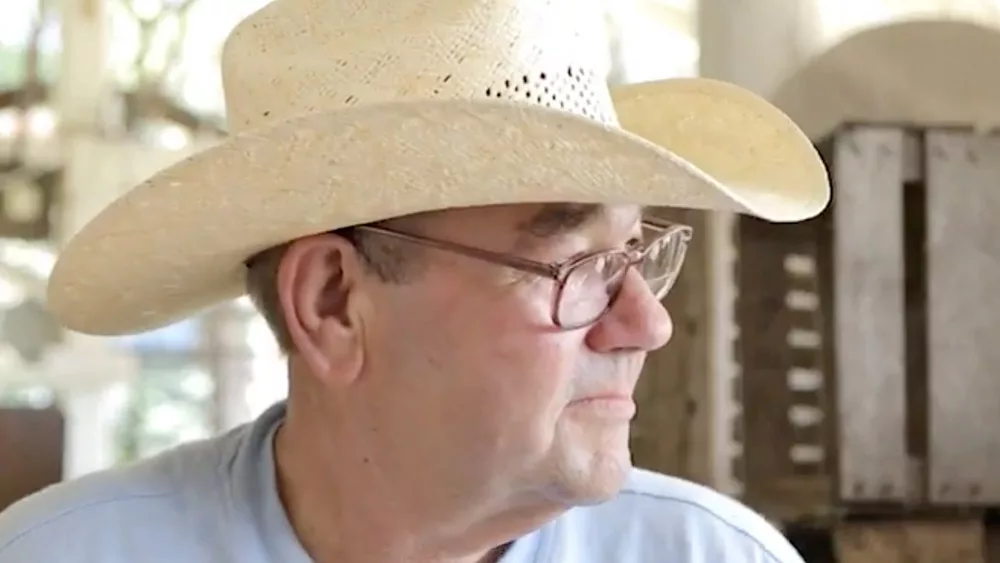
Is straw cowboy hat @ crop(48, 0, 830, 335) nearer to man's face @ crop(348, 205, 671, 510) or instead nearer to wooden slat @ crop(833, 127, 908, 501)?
→ man's face @ crop(348, 205, 671, 510)

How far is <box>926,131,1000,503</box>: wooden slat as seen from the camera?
1768mm

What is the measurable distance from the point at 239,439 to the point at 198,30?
150cm

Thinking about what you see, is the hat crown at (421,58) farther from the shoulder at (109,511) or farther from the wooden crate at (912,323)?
the wooden crate at (912,323)

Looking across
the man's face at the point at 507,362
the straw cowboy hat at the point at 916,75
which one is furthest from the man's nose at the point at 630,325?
the straw cowboy hat at the point at 916,75

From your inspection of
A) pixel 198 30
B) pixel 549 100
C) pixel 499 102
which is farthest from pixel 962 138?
pixel 198 30

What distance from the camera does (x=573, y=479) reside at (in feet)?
3.42

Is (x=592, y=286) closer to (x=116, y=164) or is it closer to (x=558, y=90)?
(x=558, y=90)

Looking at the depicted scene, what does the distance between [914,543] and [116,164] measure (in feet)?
4.86

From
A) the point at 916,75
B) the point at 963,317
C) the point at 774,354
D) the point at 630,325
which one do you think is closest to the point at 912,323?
the point at 963,317

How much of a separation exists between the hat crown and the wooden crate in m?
0.77

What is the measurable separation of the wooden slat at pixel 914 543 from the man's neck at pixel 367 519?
0.74 meters

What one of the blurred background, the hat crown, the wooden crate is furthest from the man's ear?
the blurred background

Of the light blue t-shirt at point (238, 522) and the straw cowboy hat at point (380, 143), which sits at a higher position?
the straw cowboy hat at point (380, 143)

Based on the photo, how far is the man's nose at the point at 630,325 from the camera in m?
1.06
